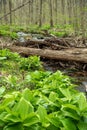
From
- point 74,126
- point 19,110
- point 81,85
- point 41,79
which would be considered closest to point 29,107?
point 19,110

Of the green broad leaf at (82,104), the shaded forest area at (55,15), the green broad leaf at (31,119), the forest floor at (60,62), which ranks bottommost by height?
the forest floor at (60,62)

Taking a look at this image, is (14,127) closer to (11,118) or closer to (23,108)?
(11,118)

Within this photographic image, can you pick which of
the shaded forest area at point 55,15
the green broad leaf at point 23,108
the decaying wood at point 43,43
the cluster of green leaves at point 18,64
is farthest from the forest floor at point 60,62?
the shaded forest area at point 55,15

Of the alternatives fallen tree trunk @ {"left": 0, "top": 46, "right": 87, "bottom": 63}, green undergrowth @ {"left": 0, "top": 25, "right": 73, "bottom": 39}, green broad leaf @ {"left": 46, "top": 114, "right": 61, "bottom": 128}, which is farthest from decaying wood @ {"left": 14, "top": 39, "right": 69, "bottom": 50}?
green broad leaf @ {"left": 46, "top": 114, "right": 61, "bottom": 128}

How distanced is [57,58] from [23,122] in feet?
22.1

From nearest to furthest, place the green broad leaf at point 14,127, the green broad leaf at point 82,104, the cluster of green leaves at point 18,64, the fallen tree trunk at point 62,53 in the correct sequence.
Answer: the green broad leaf at point 14,127, the green broad leaf at point 82,104, the cluster of green leaves at point 18,64, the fallen tree trunk at point 62,53

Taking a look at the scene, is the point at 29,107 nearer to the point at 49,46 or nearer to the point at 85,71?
the point at 85,71

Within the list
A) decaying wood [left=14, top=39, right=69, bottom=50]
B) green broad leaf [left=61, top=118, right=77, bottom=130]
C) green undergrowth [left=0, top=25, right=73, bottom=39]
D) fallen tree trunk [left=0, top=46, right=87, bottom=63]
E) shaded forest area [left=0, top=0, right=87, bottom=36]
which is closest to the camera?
green broad leaf [left=61, top=118, right=77, bottom=130]

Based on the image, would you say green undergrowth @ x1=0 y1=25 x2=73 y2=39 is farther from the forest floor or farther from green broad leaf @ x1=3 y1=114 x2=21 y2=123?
green broad leaf @ x1=3 y1=114 x2=21 y2=123

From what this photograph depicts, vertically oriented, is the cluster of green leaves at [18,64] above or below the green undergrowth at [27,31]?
below

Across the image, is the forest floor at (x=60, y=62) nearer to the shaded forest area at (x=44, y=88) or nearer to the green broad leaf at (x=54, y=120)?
the shaded forest area at (x=44, y=88)

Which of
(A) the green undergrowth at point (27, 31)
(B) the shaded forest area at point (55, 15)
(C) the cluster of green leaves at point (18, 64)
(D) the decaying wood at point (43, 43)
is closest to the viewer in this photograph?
(C) the cluster of green leaves at point (18, 64)

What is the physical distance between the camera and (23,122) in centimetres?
283

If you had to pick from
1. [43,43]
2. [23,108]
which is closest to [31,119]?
[23,108]
